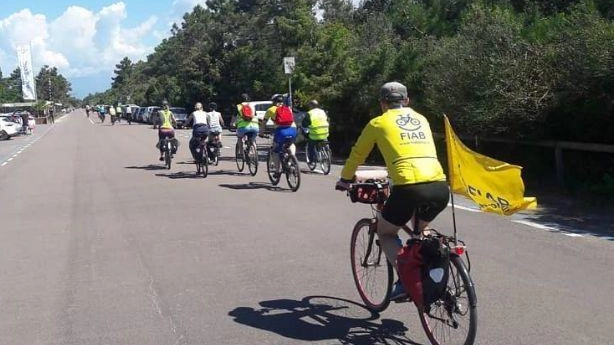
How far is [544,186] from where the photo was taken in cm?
1264

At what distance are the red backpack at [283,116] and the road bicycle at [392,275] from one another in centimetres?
789

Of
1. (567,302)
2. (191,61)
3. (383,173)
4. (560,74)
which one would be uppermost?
(191,61)

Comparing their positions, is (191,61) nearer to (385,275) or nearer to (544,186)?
(544,186)

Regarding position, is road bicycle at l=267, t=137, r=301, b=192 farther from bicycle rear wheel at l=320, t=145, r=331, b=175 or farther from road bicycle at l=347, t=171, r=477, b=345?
road bicycle at l=347, t=171, r=477, b=345

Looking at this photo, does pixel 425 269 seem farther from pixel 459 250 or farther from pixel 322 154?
pixel 322 154

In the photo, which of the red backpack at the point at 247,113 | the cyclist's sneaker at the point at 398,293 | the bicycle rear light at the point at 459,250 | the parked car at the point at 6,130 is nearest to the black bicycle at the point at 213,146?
the red backpack at the point at 247,113

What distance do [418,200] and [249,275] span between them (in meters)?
2.84

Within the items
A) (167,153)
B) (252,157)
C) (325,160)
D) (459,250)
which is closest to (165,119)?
(167,153)

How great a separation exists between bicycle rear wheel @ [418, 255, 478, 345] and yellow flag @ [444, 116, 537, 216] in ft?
1.81

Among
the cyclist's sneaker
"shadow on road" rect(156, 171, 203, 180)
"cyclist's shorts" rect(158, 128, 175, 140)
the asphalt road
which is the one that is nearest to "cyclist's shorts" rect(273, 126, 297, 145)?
the asphalt road

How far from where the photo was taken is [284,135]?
13.6m

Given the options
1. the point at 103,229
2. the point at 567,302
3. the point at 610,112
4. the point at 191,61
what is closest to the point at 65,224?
the point at 103,229

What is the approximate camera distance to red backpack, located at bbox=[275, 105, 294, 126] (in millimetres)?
13602

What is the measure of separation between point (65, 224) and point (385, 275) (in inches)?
270
